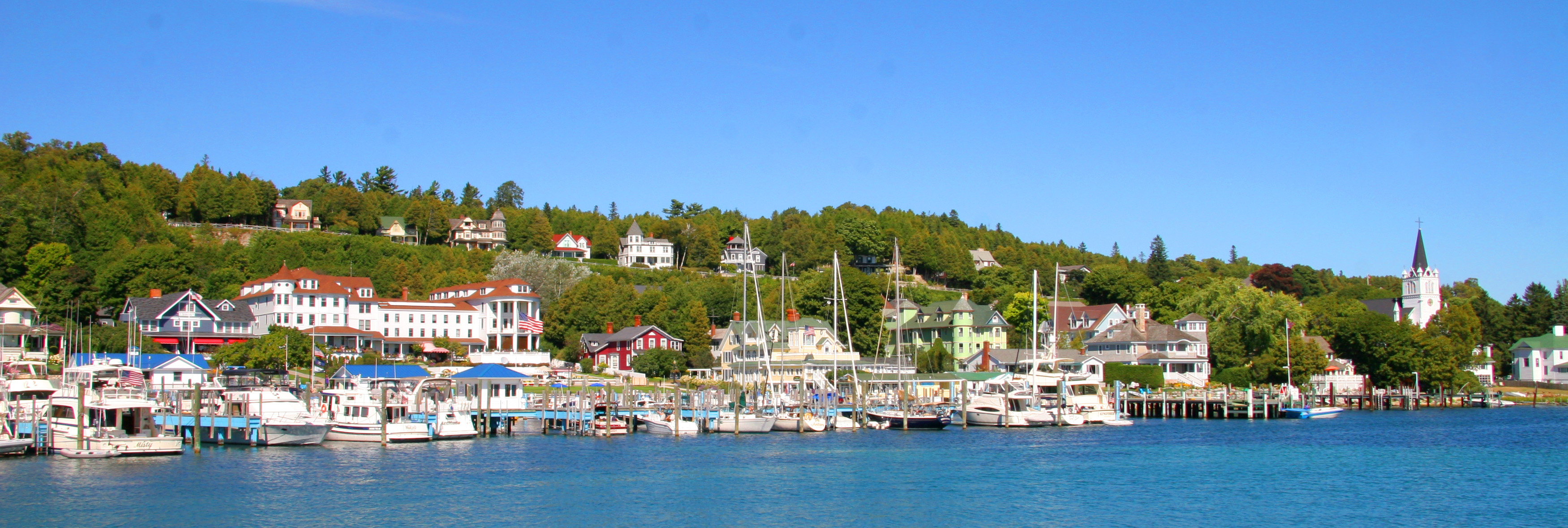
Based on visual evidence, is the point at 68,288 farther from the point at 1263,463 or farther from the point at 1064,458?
the point at 1263,463

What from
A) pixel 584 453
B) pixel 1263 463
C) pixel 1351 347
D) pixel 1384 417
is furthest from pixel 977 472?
pixel 1351 347

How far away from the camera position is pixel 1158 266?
157 metres

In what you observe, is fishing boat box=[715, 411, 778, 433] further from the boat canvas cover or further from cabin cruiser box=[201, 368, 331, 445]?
cabin cruiser box=[201, 368, 331, 445]

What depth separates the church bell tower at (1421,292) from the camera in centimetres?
13712

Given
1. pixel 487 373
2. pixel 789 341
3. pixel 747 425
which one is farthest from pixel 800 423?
pixel 789 341

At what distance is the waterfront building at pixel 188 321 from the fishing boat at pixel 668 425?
4043 centimetres

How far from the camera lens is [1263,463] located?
49438 millimetres

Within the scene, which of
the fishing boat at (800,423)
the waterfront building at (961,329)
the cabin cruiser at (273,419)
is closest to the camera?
the cabin cruiser at (273,419)

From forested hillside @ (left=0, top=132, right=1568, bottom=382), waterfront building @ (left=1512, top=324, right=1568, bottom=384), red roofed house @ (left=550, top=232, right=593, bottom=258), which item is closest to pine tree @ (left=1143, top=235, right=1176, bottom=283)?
forested hillside @ (left=0, top=132, right=1568, bottom=382)

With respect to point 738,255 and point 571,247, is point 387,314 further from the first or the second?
point 738,255

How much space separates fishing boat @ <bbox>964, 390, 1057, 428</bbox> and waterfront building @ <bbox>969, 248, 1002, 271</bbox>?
10886cm

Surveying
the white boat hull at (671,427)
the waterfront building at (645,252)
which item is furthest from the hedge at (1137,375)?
the waterfront building at (645,252)

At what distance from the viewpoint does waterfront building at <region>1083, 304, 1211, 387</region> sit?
9688 cm

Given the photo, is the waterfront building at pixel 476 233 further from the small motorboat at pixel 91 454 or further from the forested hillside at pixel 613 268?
the small motorboat at pixel 91 454
